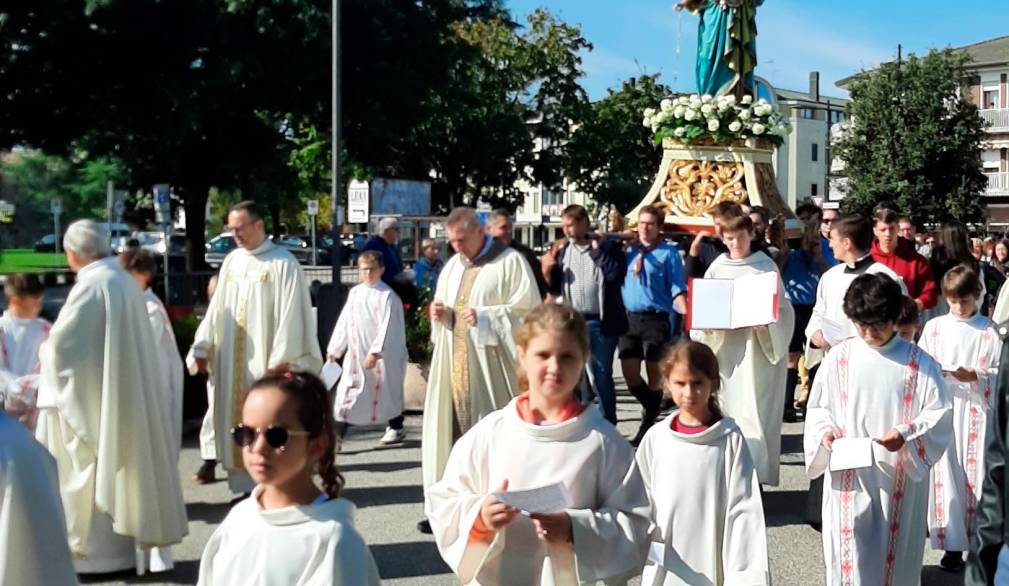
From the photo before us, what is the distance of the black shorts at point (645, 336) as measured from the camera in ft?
34.5

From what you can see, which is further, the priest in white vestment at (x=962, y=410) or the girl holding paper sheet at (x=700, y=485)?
the priest in white vestment at (x=962, y=410)

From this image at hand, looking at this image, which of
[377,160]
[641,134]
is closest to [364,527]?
[377,160]

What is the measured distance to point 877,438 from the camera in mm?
5523

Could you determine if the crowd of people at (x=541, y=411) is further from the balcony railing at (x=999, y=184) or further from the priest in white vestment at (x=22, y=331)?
the balcony railing at (x=999, y=184)

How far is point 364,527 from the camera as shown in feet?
26.0

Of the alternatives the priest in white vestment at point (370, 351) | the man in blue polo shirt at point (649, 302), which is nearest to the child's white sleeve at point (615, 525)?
the man in blue polo shirt at point (649, 302)

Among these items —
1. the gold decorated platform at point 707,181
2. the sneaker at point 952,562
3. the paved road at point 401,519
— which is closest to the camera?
the paved road at point 401,519

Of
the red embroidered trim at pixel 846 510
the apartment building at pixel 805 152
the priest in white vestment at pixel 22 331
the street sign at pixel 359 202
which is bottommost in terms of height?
the red embroidered trim at pixel 846 510

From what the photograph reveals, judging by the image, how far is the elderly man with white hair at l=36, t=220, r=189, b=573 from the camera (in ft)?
22.1

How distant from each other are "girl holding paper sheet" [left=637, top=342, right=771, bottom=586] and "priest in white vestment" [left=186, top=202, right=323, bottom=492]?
4.07 meters

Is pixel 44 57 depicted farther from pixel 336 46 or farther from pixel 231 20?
A: pixel 336 46

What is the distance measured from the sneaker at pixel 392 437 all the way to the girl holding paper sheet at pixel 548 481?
7257 millimetres

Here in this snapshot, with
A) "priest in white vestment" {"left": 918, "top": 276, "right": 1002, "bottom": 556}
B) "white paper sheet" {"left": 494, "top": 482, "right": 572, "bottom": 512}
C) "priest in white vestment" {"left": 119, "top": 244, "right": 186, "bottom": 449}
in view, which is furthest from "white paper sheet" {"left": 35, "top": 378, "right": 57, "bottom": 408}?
"priest in white vestment" {"left": 918, "top": 276, "right": 1002, "bottom": 556}

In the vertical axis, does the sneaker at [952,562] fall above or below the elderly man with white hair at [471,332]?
below
